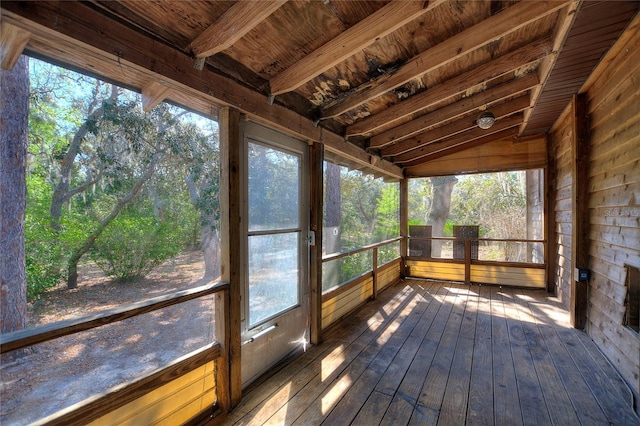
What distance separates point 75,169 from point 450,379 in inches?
152

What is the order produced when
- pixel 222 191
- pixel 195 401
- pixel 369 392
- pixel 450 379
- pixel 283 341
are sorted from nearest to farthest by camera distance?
pixel 195 401
pixel 222 191
pixel 369 392
pixel 450 379
pixel 283 341

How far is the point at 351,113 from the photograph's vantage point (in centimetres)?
294

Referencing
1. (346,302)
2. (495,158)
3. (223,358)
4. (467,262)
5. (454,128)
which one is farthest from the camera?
(467,262)

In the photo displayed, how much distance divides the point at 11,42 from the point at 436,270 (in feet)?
19.4

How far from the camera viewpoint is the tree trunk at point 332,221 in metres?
3.34

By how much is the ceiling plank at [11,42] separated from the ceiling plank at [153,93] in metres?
0.49

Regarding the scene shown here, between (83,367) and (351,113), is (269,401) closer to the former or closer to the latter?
(83,367)

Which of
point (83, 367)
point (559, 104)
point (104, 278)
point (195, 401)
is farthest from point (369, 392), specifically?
point (559, 104)

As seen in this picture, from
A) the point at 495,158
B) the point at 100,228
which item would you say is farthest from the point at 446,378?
the point at 495,158

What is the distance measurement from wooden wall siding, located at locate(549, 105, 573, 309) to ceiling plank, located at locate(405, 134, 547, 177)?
0.21 metres

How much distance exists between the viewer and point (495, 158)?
493 cm

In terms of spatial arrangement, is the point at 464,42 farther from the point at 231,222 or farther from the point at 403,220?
the point at 403,220

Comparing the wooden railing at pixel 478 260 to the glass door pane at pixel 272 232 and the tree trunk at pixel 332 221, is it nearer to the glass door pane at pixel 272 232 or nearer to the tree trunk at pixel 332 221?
the tree trunk at pixel 332 221

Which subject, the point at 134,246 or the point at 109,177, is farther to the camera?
the point at 134,246
